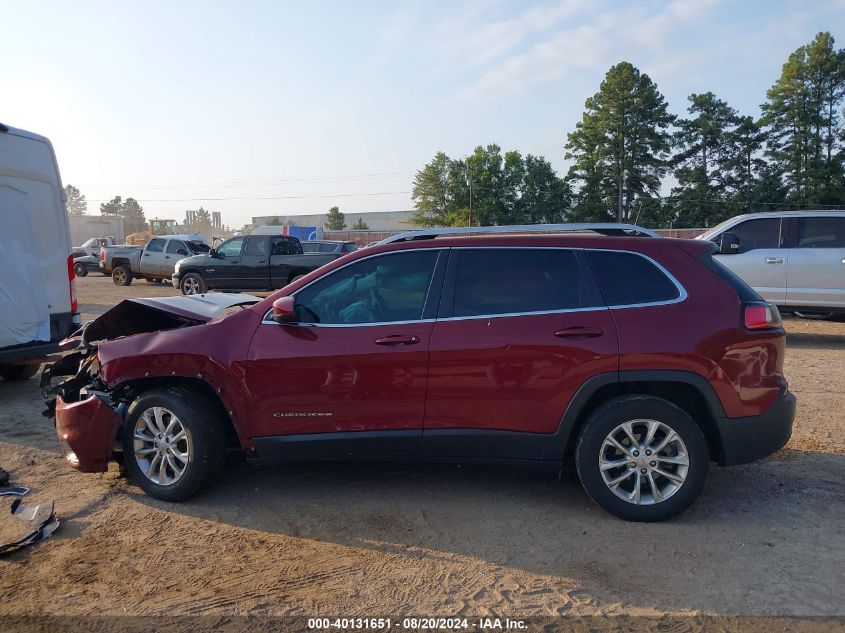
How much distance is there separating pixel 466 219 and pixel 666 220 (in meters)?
16.3

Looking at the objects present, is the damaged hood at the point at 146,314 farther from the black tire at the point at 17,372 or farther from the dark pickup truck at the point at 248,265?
the dark pickup truck at the point at 248,265

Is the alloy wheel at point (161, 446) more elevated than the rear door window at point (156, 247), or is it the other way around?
the rear door window at point (156, 247)

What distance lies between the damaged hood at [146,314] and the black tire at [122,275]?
21564mm

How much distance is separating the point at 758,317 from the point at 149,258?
2392 cm

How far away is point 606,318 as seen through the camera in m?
4.13

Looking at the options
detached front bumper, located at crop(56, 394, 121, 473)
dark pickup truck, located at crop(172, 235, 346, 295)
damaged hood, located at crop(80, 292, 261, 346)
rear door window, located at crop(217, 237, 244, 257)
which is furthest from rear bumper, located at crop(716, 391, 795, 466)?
rear door window, located at crop(217, 237, 244, 257)

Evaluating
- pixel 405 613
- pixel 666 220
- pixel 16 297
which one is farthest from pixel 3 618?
pixel 666 220

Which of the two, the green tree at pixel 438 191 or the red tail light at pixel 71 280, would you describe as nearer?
the red tail light at pixel 71 280

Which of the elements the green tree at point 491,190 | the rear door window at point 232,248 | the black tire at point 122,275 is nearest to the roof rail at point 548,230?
the rear door window at point 232,248

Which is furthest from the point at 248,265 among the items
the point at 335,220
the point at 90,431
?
the point at 335,220

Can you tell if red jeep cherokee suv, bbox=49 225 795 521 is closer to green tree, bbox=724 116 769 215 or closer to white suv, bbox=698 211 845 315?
white suv, bbox=698 211 845 315

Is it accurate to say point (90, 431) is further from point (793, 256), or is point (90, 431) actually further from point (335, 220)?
point (335, 220)

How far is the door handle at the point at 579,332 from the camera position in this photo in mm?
4090

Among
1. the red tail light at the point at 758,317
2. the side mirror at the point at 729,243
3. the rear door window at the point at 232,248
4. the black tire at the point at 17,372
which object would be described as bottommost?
the black tire at the point at 17,372
